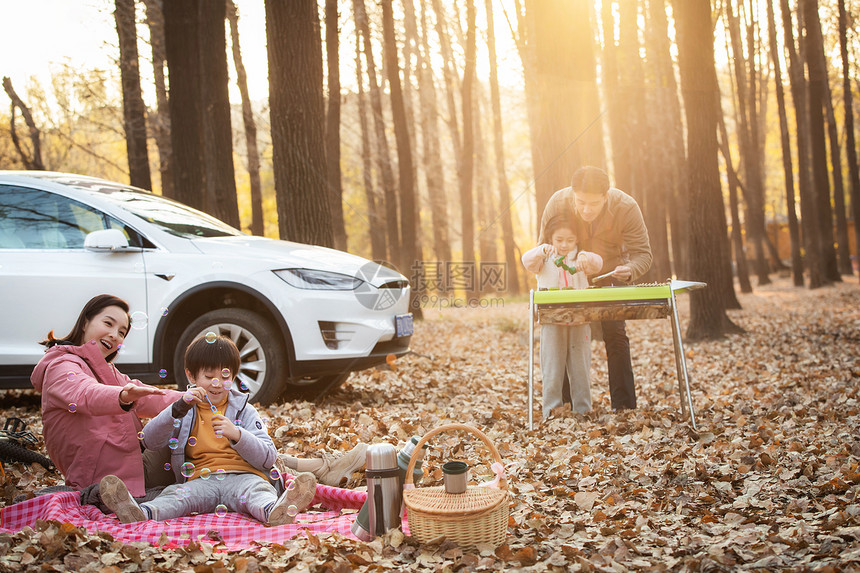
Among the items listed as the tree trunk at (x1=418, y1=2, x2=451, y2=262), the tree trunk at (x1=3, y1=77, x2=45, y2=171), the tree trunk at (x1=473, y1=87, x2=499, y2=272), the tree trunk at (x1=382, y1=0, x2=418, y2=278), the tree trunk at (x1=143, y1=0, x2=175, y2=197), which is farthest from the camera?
the tree trunk at (x1=473, y1=87, x2=499, y2=272)

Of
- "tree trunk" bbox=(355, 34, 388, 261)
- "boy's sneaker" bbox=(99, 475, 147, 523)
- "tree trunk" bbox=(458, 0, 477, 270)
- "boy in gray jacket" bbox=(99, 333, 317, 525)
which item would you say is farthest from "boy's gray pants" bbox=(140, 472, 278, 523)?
"tree trunk" bbox=(355, 34, 388, 261)

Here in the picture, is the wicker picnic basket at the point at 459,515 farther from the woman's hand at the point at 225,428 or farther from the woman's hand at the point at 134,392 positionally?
the woman's hand at the point at 134,392

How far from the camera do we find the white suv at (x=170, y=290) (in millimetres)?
6156

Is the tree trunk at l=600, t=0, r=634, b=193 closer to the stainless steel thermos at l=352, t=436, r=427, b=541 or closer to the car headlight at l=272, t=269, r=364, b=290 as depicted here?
the car headlight at l=272, t=269, r=364, b=290

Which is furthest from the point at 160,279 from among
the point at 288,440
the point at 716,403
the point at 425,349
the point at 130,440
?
the point at 425,349

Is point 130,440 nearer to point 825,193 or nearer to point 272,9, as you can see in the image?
point 272,9

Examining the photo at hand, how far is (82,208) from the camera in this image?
6461 millimetres

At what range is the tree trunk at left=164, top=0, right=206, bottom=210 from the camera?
37.9 feet

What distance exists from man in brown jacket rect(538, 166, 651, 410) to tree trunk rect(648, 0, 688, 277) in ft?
47.0

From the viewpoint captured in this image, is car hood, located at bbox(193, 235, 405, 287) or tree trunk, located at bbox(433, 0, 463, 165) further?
tree trunk, located at bbox(433, 0, 463, 165)

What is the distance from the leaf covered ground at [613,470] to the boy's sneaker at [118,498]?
0.17 meters

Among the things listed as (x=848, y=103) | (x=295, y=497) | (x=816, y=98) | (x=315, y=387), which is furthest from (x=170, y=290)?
(x=848, y=103)

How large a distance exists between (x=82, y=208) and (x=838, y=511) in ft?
19.6

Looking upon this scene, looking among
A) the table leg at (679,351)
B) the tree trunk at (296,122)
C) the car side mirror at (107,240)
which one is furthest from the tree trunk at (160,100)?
the table leg at (679,351)
